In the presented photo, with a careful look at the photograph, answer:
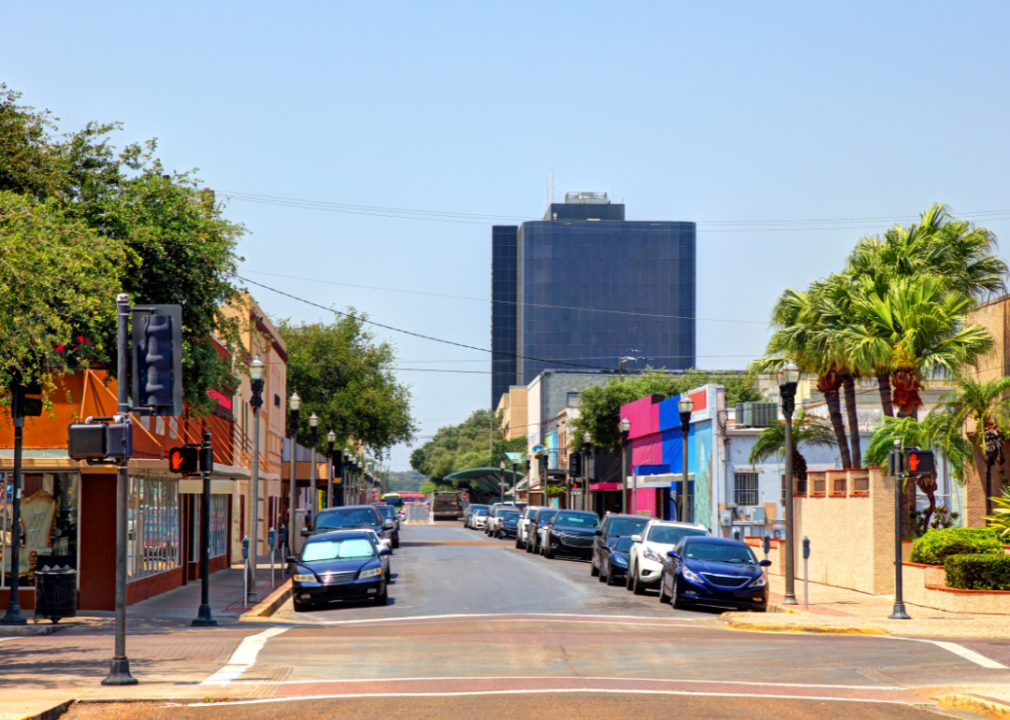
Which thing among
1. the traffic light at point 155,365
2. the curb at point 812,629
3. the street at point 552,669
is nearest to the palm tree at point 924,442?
the street at point 552,669

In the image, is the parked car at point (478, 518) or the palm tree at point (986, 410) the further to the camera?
the parked car at point (478, 518)

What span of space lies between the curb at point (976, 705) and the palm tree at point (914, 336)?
1604 cm

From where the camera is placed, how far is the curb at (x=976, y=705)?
37.7 feet

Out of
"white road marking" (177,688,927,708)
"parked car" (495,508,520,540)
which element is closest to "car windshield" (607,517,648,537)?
"white road marking" (177,688,927,708)

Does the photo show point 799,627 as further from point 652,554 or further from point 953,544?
point 652,554

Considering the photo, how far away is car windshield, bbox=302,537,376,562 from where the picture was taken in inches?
991

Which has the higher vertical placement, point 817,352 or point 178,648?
point 817,352

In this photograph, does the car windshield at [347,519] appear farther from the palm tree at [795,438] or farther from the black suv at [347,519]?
the palm tree at [795,438]

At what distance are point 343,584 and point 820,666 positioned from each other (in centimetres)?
1148

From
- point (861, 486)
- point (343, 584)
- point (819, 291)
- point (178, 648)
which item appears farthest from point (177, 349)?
point (819, 291)

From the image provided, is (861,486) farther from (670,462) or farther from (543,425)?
(543,425)

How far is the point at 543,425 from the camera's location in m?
114

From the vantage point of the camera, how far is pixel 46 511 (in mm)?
23000

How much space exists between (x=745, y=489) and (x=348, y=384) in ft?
74.5
